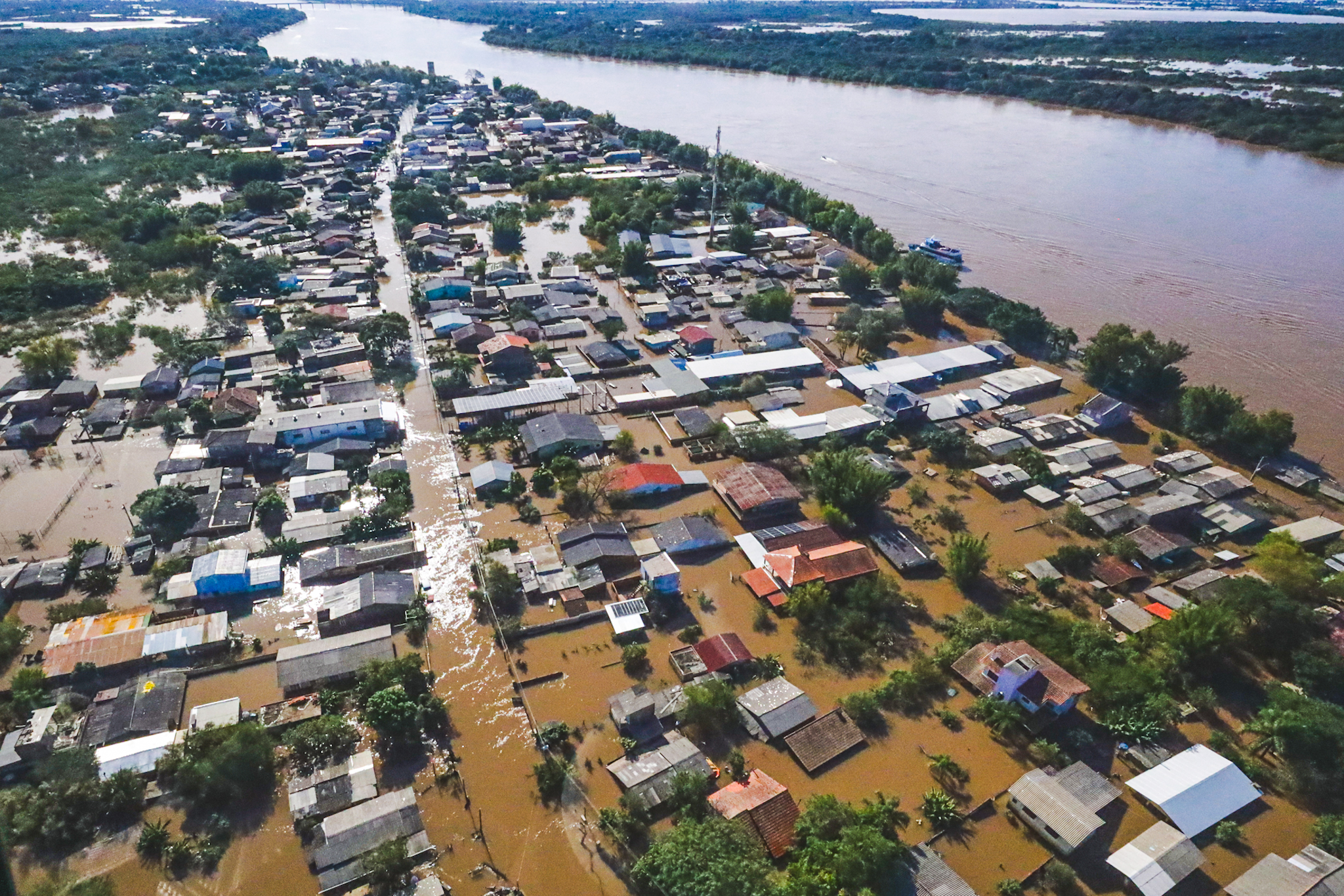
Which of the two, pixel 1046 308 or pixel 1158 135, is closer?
pixel 1046 308

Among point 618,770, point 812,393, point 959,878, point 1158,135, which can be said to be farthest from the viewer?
point 1158,135

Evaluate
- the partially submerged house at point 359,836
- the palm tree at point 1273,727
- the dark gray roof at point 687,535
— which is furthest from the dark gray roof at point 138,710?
the palm tree at point 1273,727

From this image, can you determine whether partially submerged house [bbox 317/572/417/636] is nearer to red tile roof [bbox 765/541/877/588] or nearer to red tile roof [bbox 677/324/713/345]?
red tile roof [bbox 765/541/877/588]

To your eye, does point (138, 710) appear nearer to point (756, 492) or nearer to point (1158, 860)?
point (756, 492)

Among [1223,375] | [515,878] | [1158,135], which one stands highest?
[1158,135]

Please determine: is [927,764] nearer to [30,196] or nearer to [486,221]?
[486,221]

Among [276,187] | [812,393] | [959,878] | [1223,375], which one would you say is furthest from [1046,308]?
[276,187]
